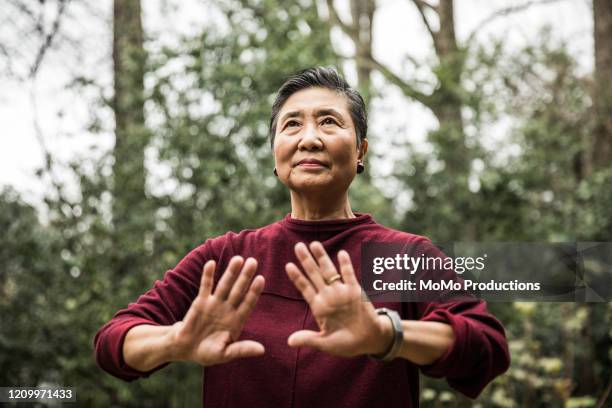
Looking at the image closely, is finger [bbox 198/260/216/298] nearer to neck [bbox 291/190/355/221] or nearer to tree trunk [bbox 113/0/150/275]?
neck [bbox 291/190/355/221]

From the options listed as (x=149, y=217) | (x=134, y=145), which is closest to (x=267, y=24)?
(x=134, y=145)

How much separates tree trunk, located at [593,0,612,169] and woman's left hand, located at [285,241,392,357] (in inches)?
274

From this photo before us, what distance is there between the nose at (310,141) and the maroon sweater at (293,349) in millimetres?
226

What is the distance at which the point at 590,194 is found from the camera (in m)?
7.03

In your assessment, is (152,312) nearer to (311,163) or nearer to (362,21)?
(311,163)

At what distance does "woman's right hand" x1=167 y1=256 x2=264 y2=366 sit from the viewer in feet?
4.98

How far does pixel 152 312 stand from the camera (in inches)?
72.6

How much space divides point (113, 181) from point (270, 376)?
4.27 meters

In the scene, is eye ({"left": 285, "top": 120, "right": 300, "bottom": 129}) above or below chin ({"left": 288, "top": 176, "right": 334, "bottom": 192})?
above

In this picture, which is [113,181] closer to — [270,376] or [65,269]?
[65,269]

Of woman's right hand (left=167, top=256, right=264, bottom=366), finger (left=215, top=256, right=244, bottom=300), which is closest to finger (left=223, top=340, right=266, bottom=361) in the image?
woman's right hand (left=167, top=256, right=264, bottom=366)

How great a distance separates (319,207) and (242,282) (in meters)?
0.58

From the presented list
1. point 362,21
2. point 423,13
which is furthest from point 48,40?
point 362,21

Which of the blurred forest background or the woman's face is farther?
the blurred forest background
